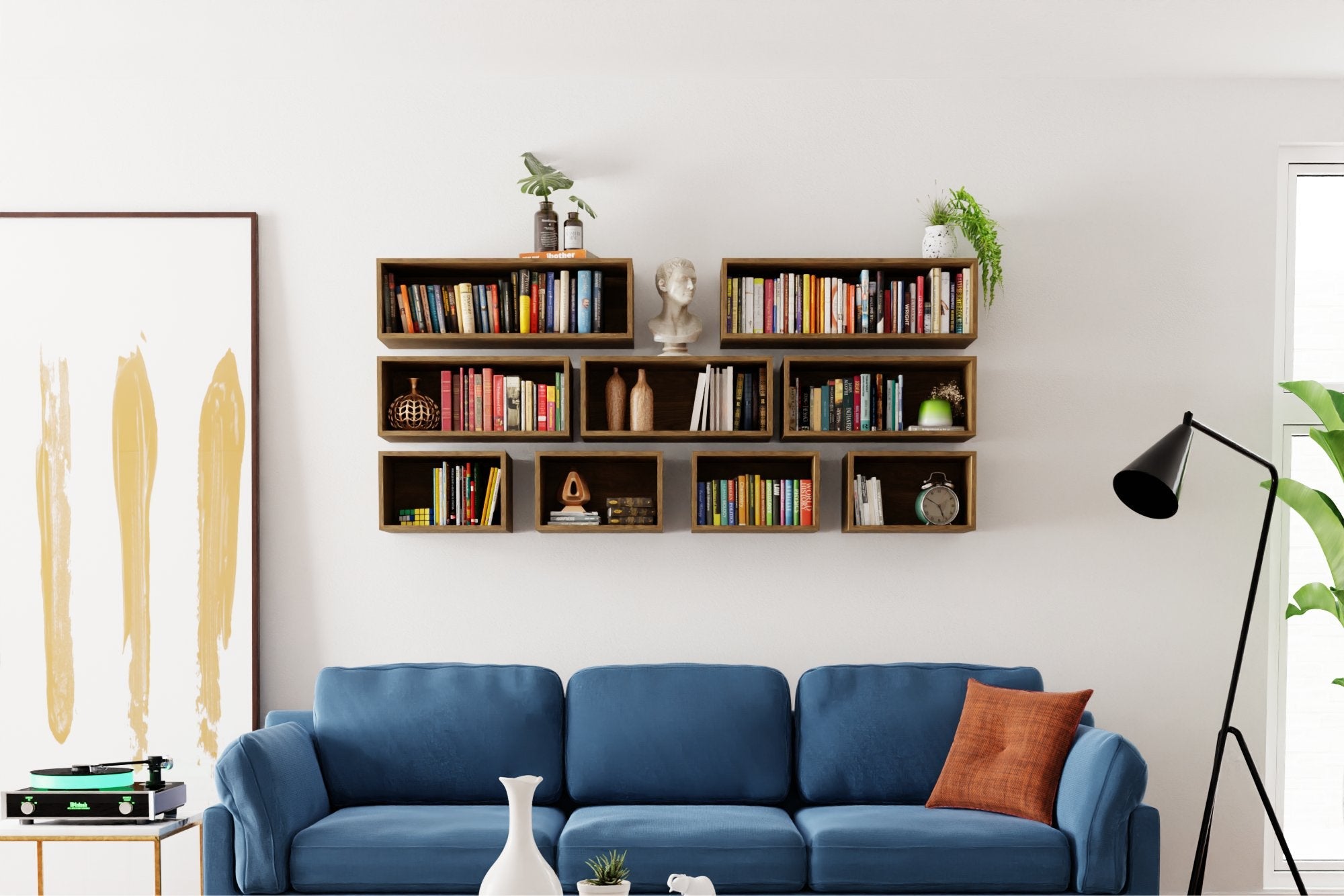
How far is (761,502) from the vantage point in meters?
3.62

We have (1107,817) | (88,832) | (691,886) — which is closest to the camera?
(691,886)

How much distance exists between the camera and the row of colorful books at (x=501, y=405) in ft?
11.9

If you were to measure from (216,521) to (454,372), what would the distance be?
0.96 metres

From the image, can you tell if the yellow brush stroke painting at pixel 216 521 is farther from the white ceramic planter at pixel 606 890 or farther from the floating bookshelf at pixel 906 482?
the white ceramic planter at pixel 606 890

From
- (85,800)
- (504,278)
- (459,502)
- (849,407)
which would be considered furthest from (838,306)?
(85,800)

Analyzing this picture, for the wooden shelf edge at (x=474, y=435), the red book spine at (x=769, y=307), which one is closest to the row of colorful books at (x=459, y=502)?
the wooden shelf edge at (x=474, y=435)

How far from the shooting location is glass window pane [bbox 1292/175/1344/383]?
392 cm

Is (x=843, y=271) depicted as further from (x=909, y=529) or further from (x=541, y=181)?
(x=541, y=181)

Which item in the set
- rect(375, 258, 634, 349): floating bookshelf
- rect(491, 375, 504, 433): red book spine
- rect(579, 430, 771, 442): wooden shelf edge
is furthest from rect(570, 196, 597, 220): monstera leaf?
rect(579, 430, 771, 442): wooden shelf edge

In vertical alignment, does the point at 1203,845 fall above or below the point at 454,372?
below

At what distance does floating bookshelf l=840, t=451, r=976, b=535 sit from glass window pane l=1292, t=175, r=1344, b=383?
132 cm

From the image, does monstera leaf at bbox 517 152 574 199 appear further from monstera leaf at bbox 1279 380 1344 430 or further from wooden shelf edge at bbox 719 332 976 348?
monstera leaf at bbox 1279 380 1344 430

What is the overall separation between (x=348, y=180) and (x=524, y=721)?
1972 millimetres

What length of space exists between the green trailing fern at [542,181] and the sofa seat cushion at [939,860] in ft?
6.95
